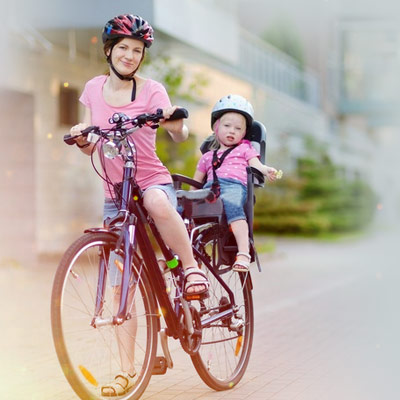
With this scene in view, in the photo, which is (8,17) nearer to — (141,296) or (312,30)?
(141,296)

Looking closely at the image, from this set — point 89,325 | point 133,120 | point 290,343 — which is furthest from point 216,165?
point 290,343

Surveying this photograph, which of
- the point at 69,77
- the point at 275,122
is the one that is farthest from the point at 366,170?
the point at 69,77

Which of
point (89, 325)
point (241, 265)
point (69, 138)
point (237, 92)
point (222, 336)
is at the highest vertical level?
point (237, 92)

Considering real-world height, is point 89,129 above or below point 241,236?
above

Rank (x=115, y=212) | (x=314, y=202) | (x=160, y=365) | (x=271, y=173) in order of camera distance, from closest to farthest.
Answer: (x=160, y=365)
(x=115, y=212)
(x=271, y=173)
(x=314, y=202)

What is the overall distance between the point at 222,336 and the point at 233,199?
0.80 meters

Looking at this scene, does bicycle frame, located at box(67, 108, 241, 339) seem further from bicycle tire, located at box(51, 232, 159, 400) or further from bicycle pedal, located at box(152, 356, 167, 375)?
bicycle pedal, located at box(152, 356, 167, 375)

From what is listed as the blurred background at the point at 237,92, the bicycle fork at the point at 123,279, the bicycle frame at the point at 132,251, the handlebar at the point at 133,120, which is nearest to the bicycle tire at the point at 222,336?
the bicycle frame at the point at 132,251

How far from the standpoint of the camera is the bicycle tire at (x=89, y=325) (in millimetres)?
4207

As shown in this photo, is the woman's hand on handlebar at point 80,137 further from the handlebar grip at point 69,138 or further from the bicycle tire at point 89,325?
the bicycle tire at point 89,325

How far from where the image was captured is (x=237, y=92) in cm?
2516

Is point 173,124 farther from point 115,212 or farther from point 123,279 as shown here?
point 123,279

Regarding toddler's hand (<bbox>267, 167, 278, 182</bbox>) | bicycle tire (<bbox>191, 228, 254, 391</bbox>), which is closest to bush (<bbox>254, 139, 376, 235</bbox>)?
bicycle tire (<bbox>191, 228, 254, 391</bbox>)

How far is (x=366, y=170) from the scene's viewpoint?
43.5 m
